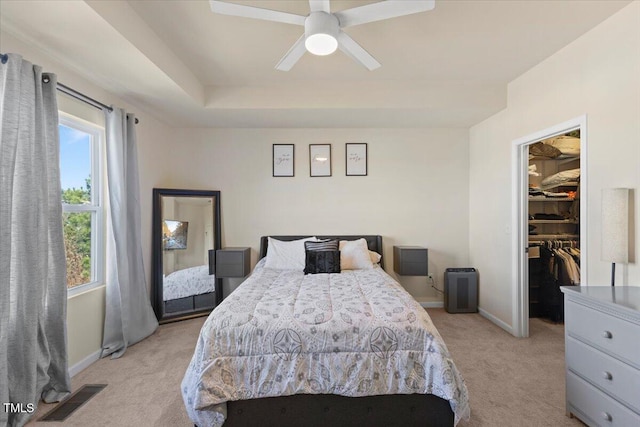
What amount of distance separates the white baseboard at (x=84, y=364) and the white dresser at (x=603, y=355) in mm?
3637

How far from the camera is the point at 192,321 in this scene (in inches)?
146

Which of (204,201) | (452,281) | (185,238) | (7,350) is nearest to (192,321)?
(185,238)

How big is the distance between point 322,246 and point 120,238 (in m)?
2.07

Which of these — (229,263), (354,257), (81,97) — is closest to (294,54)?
(81,97)

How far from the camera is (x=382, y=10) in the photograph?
1.71 meters

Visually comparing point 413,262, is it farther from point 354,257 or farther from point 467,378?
point 467,378

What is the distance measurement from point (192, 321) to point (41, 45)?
298 centimetres

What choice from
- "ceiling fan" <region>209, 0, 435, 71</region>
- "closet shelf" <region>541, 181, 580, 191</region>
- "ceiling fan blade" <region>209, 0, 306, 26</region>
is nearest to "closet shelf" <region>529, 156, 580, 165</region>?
"closet shelf" <region>541, 181, 580, 191</region>

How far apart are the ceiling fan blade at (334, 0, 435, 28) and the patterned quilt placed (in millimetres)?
1788

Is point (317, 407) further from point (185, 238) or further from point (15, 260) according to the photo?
point (185, 238)

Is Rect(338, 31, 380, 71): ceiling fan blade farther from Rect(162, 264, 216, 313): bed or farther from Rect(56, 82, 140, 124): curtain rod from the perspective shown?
Rect(162, 264, 216, 313): bed

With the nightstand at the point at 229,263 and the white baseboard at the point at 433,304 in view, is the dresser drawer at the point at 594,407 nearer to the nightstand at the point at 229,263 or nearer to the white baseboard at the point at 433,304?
the white baseboard at the point at 433,304

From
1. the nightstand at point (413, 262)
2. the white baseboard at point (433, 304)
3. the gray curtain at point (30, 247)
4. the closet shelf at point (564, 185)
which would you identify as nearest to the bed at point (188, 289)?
the gray curtain at point (30, 247)

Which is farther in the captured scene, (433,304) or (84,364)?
(433,304)
